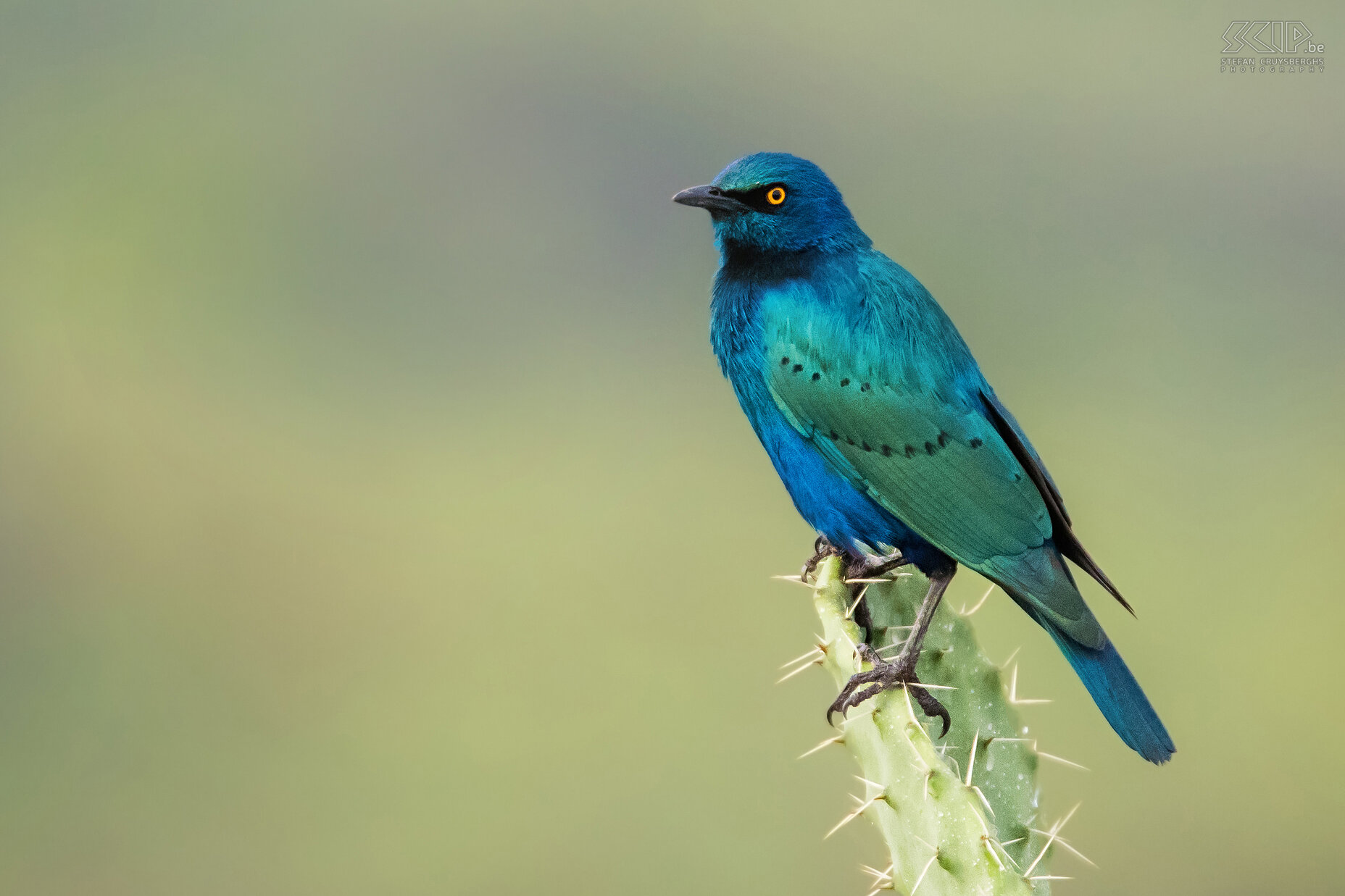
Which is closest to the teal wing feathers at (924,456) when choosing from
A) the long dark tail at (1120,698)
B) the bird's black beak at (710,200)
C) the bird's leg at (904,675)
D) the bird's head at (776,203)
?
the long dark tail at (1120,698)

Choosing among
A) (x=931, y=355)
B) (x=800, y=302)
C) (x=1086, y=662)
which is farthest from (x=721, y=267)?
(x=1086, y=662)

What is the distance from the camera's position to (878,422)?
14.0 ft

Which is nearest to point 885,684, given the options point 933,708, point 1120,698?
point 933,708

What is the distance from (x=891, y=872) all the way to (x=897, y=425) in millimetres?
1512

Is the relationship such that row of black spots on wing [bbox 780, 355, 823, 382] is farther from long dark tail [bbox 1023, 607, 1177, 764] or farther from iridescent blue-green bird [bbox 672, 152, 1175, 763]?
long dark tail [bbox 1023, 607, 1177, 764]

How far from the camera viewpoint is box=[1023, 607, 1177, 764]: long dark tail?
384 centimetres

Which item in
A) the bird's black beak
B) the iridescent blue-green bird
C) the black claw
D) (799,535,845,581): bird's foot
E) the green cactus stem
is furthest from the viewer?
(799,535,845,581): bird's foot

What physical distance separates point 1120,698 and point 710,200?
2.20m

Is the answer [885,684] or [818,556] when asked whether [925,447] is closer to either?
[818,556]

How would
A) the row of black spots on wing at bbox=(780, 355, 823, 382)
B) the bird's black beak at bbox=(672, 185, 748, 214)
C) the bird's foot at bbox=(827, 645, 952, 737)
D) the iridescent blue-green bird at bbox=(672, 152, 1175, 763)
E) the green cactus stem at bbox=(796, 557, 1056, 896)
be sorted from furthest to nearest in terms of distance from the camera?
→ the bird's black beak at bbox=(672, 185, 748, 214)
the row of black spots on wing at bbox=(780, 355, 823, 382)
the iridescent blue-green bird at bbox=(672, 152, 1175, 763)
the bird's foot at bbox=(827, 645, 952, 737)
the green cactus stem at bbox=(796, 557, 1056, 896)

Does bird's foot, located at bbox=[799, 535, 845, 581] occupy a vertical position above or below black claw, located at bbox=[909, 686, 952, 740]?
above

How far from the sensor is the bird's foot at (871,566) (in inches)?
171

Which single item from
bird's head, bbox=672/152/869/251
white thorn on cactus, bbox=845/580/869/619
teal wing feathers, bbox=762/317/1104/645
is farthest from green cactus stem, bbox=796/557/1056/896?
bird's head, bbox=672/152/869/251

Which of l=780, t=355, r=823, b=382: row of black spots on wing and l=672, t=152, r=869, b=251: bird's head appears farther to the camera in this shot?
l=672, t=152, r=869, b=251: bird's head
